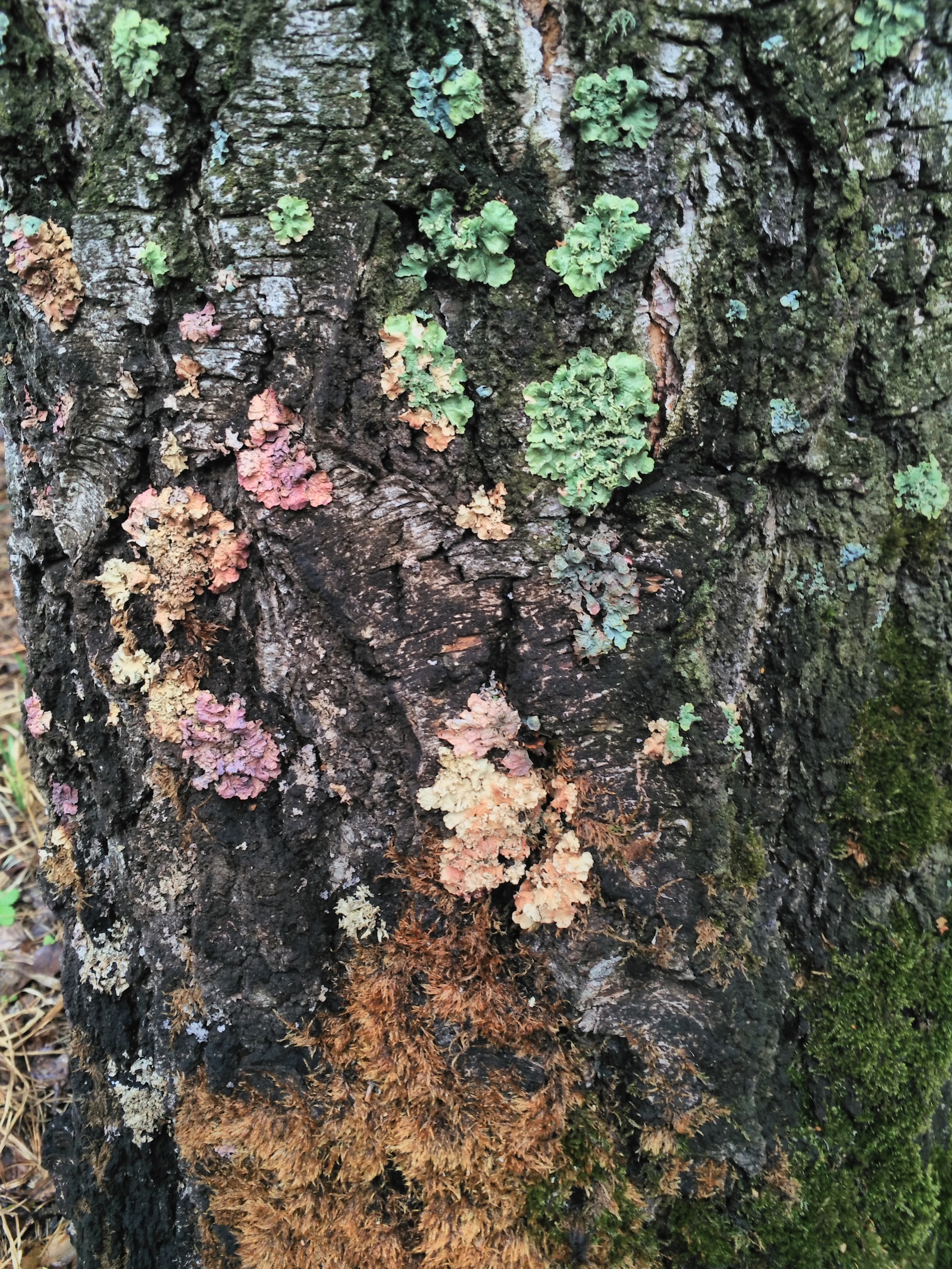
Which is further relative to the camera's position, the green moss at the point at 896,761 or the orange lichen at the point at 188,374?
the green moss at the point at 896,761

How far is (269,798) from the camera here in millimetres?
1651

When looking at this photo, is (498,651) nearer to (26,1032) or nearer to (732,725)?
(732,725)

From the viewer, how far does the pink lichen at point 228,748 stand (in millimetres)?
1609

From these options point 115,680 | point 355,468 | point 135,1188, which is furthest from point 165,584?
point 135,1188

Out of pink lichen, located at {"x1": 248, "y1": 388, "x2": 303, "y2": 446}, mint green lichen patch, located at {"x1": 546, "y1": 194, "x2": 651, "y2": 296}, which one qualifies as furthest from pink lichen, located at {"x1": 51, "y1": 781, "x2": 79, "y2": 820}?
mint green lichen patch, located at {"x1": 546, "y1": 194, "x2": 651, "y2": 296}

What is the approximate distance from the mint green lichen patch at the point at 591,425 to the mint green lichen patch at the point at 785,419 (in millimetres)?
242

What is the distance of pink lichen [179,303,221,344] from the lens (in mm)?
1458

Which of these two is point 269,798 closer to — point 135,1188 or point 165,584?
point 165,584

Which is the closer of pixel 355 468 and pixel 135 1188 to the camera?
pixel 355 468

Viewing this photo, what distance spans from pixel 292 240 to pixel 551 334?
506mm

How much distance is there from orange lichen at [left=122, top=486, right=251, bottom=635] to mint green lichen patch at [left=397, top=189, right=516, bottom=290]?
598mm

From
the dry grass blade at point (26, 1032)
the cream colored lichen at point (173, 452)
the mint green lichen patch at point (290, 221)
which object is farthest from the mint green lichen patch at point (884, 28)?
the dry grass blade at point (26, 1032)

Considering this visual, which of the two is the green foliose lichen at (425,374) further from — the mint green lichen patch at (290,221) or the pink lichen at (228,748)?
the pink lichen at (228,748)

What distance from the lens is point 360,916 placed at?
5.50 ft
